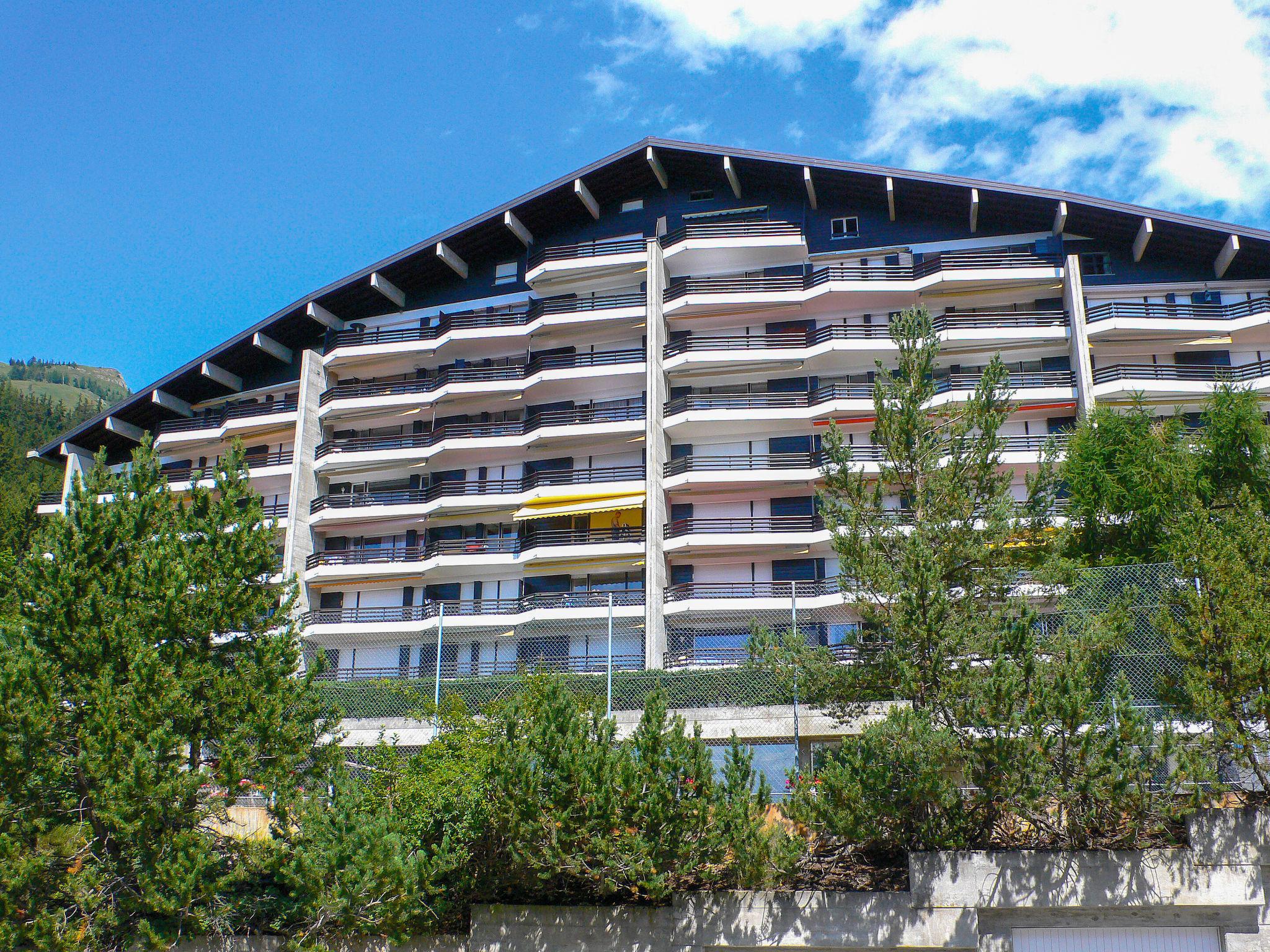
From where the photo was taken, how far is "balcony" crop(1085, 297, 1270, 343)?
38.2 m

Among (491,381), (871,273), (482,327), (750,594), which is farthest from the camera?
(482,327)

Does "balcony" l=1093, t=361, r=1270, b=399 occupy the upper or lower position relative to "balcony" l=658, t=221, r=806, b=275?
lower

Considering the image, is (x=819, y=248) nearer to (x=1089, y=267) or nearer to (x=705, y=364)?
(x=705, y=364)

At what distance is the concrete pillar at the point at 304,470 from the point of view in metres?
42.9

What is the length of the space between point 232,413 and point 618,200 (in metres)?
18.5

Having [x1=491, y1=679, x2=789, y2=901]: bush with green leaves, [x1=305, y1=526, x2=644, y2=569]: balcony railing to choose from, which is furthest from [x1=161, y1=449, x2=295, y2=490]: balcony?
[x1=491, y1=679, x2=789, y2=901]: bush with green leaves

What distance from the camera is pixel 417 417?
4503 cm

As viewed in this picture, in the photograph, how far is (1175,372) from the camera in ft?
126

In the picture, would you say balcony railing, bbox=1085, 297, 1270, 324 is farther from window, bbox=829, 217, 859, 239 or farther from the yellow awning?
the yellow awning

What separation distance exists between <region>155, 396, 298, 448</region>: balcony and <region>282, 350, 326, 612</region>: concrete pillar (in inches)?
33.9

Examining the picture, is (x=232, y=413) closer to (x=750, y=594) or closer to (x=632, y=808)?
(x=750, y=594)

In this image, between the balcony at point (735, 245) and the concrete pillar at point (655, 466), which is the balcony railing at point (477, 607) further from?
the balcony at point (735, 245)

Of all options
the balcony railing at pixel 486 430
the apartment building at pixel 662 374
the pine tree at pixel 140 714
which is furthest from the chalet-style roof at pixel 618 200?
the pine tree at pixel 140 714

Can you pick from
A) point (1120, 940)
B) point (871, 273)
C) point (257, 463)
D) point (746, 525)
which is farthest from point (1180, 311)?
point (257, 463)
